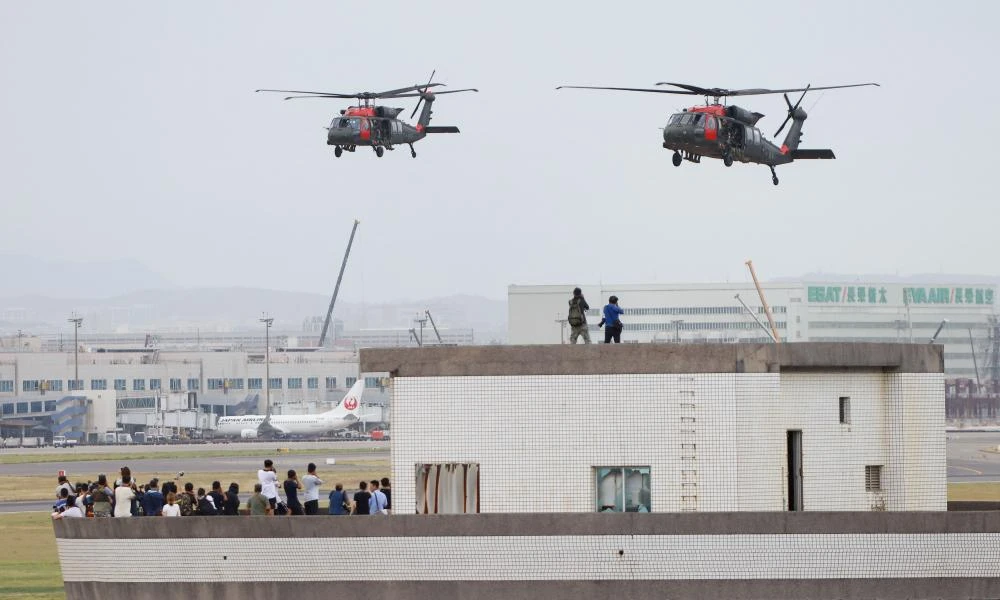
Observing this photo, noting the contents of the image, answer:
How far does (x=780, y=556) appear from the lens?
24.1m

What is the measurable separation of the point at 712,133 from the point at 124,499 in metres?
42.3

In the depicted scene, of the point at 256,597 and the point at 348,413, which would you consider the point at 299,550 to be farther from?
the point at 348,413

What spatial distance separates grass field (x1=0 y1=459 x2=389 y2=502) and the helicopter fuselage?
2470 cm

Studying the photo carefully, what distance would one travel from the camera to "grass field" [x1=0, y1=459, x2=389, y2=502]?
82.6 m

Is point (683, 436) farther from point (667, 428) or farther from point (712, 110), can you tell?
point (712, 110)

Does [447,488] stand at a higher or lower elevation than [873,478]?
lower

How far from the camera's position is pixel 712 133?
66625mm

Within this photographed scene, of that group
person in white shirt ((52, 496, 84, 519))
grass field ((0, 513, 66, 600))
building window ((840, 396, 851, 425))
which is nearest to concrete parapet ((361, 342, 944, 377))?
building window ((840, 396, 851, 425))

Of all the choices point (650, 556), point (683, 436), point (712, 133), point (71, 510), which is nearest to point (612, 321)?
point (683, 436)

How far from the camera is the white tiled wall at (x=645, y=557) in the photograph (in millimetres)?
24078

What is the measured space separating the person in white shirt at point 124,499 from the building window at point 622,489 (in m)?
8.40

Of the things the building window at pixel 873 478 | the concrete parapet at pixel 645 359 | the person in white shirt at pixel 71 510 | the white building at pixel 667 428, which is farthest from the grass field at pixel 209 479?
the building window at pixel 873 478

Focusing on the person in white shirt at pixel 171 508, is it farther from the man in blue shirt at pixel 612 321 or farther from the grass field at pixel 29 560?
the grass field at pixel 29 560

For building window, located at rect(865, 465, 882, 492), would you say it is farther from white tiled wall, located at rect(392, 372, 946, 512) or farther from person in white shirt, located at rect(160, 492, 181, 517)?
person in white shirt, located at rect(160, 492, 181, 517)
